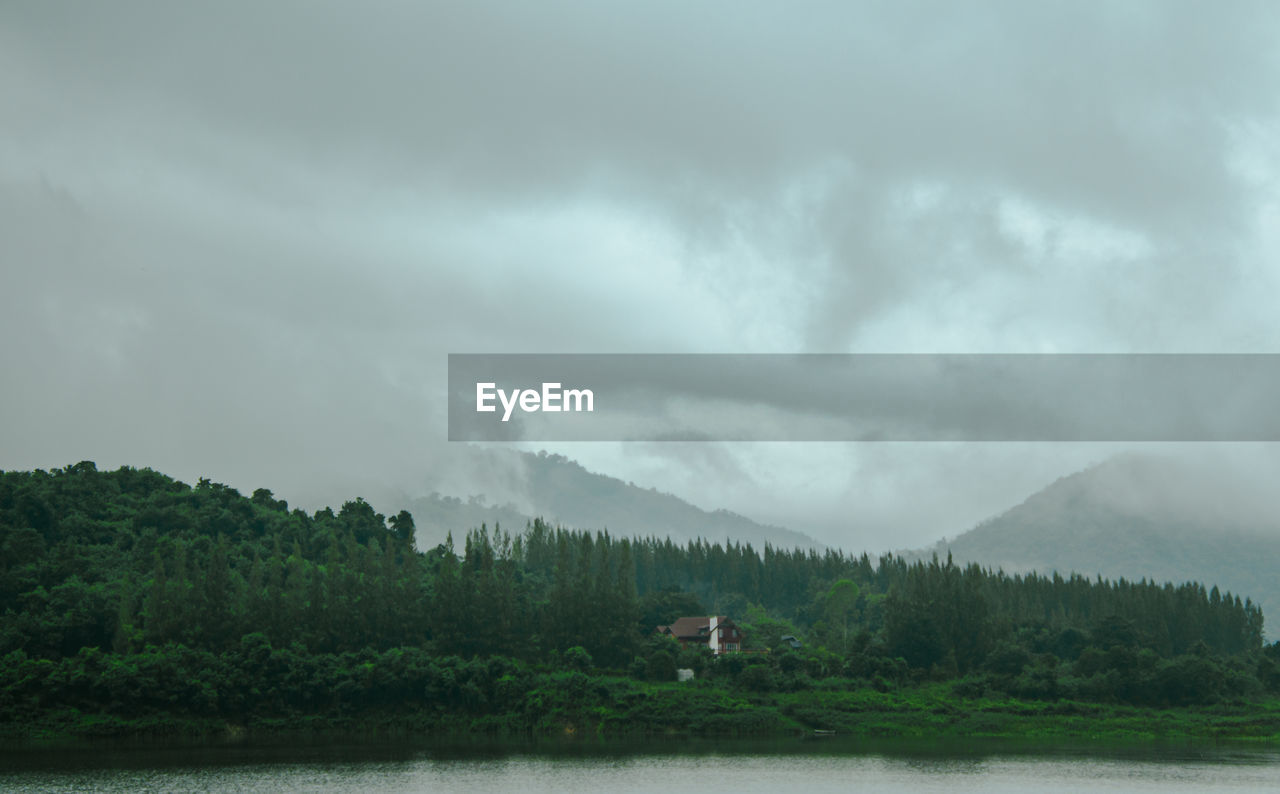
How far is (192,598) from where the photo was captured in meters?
75.4

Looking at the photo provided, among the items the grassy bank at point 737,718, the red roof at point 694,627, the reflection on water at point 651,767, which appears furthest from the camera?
the red roof at point 694,627

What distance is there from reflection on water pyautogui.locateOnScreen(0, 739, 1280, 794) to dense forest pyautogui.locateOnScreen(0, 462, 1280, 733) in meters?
5.60

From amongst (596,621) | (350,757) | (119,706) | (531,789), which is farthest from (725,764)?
(119,706)

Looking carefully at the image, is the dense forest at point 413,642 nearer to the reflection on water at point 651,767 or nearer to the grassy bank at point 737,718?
the grassy bank at point 737,718

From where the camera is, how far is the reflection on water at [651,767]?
4697 cm

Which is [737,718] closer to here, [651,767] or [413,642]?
[651,767]

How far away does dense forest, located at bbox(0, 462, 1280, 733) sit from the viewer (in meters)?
68.9

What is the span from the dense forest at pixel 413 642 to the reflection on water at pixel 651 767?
5.60m

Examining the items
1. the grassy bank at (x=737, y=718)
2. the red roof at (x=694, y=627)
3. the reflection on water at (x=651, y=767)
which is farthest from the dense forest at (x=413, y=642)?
the reflection on water at (x=651, y=767)

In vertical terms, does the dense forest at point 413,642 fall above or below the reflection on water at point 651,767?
above

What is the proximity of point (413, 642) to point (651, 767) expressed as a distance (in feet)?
101

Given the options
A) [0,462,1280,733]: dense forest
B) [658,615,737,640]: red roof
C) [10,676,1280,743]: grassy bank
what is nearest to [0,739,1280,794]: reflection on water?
[10,676,1280,743]: grassy bank

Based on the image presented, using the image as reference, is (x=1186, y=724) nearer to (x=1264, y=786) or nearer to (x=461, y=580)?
(x=1264, y=786)

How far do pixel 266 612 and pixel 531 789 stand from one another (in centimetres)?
3636
